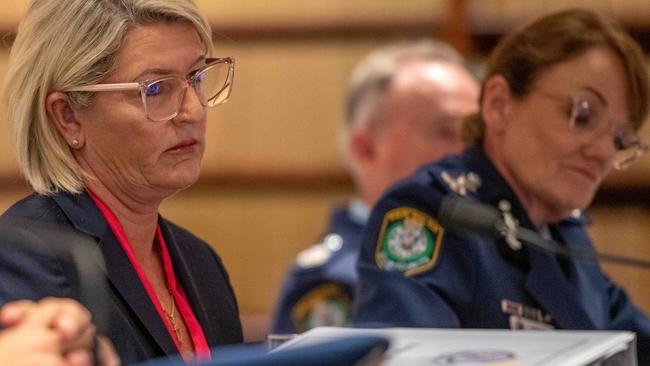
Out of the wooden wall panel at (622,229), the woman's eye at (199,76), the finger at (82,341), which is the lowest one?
the wooden wall panel at (622,229)

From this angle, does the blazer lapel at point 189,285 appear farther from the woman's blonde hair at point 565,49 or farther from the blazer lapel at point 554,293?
the woman's blonde hair at point 565,49

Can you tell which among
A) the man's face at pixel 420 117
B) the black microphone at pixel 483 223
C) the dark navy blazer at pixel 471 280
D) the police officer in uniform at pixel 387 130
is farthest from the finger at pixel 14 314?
the man's face at pixel 420 117

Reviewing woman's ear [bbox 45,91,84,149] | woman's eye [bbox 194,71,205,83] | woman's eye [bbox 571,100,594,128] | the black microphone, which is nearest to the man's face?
woman's eye [bbox 571,100,594,128]

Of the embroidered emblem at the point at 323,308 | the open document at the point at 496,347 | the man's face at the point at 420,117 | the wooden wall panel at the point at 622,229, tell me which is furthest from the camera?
the wooden wall panel at the point at 622,229

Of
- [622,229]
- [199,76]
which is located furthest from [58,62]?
[622,229]

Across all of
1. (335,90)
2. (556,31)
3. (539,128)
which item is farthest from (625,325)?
(335,90)

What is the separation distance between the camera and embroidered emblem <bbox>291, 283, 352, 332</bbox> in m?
2.68

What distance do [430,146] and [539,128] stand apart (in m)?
0.90

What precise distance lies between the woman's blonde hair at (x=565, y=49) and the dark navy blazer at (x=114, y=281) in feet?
2.33

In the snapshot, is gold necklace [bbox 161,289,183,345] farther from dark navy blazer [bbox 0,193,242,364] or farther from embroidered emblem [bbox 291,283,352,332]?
embroidered emblem [bbox 291,283,352,332]

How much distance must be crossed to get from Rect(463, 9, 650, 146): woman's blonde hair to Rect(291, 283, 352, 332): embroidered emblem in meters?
0.78

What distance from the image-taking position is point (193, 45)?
5.29ft

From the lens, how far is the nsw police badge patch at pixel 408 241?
193 cm

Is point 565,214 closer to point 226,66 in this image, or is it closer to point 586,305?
point 586,305
